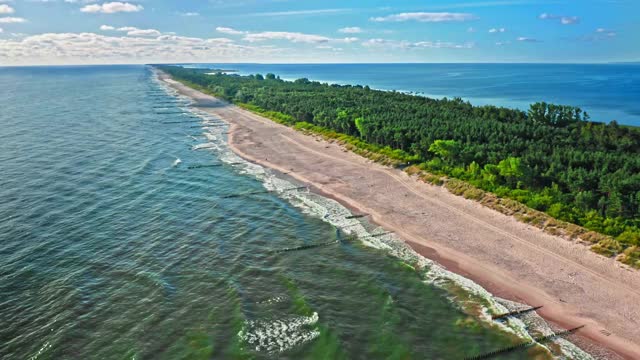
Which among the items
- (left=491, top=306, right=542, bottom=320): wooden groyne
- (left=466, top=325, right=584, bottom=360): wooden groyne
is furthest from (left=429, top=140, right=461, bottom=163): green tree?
(left=466, top=325, right=584, bottom=360): wooden groyne

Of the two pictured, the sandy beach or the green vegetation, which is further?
the green vegetation

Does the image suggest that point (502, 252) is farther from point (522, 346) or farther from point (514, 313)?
point (522, 346)

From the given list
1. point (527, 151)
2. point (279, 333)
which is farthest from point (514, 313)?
point (527, 151)

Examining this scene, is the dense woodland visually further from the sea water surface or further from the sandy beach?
the sea water surface

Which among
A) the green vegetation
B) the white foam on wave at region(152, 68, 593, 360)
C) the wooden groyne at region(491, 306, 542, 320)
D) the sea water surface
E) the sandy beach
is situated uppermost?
the green vegetation

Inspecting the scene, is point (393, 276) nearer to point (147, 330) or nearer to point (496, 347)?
point (496, 347)

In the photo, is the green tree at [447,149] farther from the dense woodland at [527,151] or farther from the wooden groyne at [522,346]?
the wooden groyne at [522,346]
